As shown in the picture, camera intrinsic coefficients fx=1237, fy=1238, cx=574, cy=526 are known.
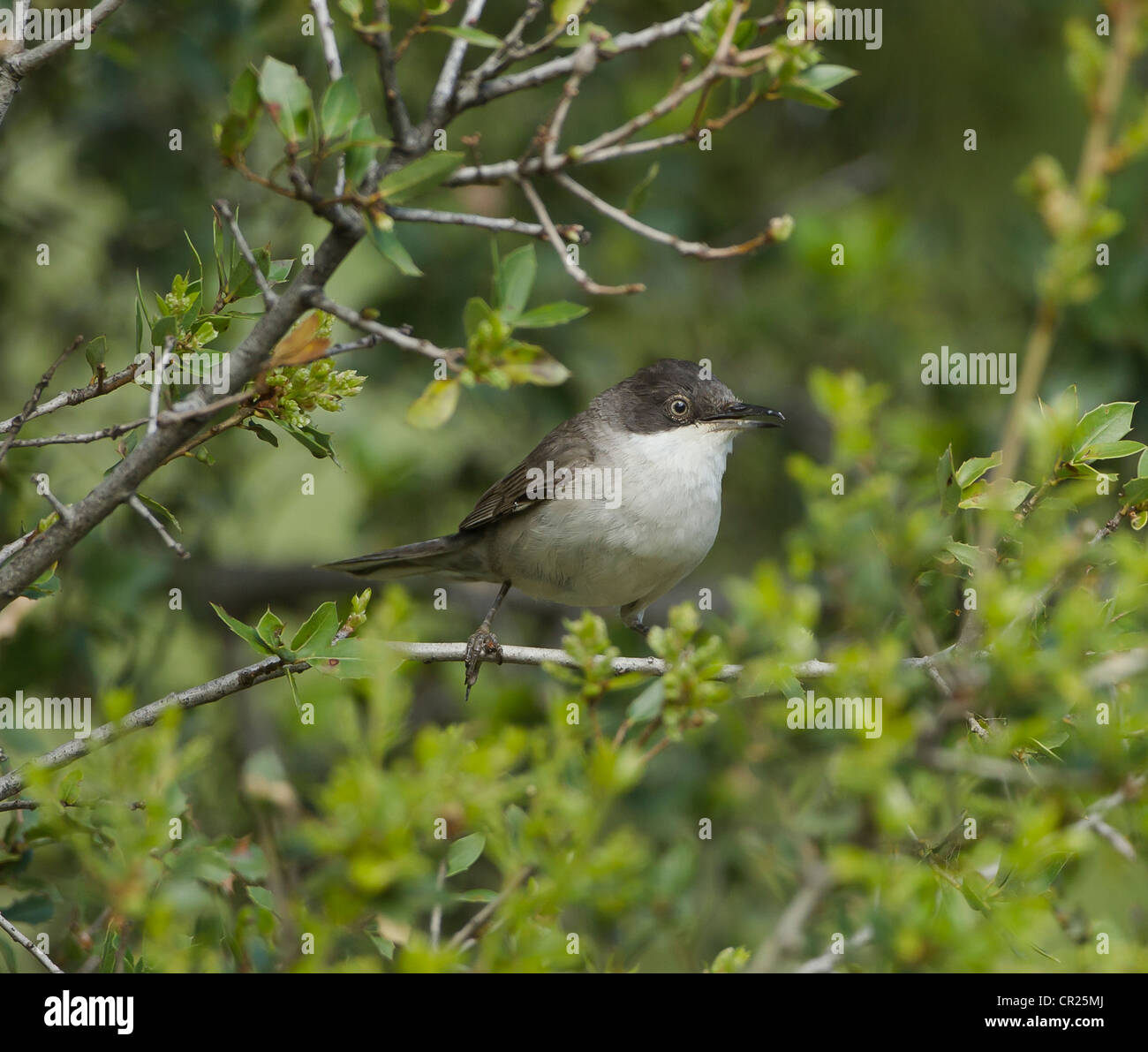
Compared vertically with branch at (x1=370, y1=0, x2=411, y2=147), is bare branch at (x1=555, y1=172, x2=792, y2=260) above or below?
below

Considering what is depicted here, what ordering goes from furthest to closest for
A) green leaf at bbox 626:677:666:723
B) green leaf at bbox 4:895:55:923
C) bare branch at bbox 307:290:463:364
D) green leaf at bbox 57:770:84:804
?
green leaf at bbox 4:895:55:923, green leaf at bbox 57:770:84:804, bare branch at bbox 307:290:463:364, green leaf at bbox 626:677:666:723

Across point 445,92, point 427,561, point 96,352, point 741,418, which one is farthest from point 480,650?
point 445,92

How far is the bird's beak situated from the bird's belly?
0.25 meters

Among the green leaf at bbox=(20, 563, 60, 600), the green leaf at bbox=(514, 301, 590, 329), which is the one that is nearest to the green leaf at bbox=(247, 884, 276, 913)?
the green leaf at bbox=(20, 563, 60, 600)

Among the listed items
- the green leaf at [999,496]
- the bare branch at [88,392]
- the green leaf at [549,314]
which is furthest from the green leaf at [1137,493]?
the bare branch at [88,392]

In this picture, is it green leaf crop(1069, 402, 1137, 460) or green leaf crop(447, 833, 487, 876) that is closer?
green leaf crop(447, 833, 487, 876)

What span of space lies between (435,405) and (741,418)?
9.50 ft

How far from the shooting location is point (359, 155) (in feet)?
8.39

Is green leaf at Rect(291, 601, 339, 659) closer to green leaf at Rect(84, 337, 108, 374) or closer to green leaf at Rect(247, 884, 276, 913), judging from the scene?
green leaf at Rect(247, 884, 276, 913)

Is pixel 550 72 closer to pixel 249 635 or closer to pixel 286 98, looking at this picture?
pixel 286 98

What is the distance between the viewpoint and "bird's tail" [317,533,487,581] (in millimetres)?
5680

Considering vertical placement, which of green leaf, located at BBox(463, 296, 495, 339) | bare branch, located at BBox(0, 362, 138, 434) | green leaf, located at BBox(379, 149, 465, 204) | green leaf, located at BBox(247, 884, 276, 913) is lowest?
green leaf, located at BBox(247, 884, 276, 913)

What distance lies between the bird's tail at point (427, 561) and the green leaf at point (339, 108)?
3.13m

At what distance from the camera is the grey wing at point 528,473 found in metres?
5.60
